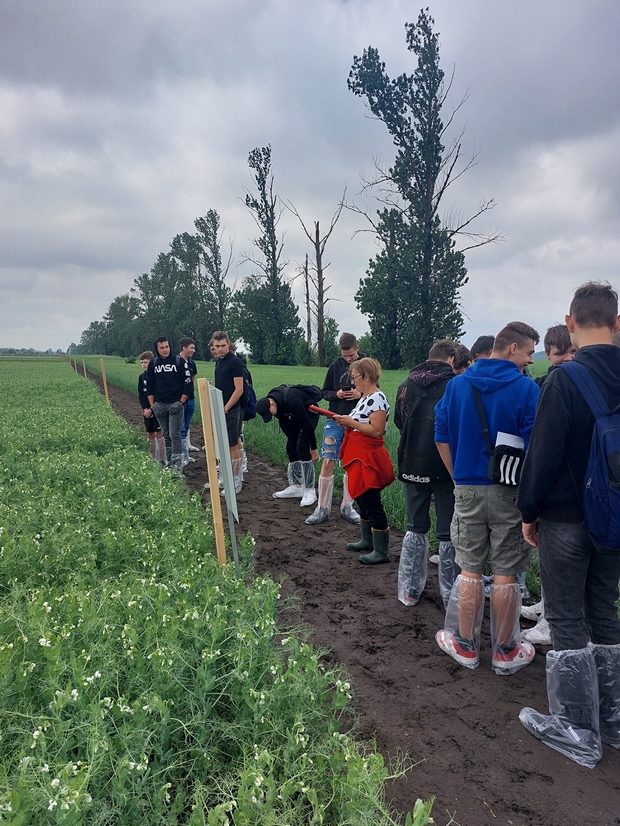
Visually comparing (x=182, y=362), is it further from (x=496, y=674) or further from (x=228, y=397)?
(x=496, y=674)

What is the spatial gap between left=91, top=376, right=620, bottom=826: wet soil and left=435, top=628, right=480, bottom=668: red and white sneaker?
47 mm

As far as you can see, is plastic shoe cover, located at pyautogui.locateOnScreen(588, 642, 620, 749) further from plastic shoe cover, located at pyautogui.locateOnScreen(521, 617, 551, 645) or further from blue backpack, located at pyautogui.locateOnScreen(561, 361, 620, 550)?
plastic shoe cover, located at pyautogui.locateOnScreen(521, 617, 551, 645)

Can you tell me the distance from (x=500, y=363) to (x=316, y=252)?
4342 cm

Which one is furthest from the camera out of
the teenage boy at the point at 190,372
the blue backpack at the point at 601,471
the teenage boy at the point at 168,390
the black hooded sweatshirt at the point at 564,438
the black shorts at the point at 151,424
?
the black shorts at the point at 151,424

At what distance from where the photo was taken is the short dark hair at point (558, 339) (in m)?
4.20

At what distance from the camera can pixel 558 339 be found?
13.9 ft

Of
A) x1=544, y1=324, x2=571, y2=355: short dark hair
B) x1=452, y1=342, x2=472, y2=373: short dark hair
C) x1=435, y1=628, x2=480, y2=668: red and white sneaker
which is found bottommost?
x1=435, y1=628, x2=480, y2=668: red and white sneaker

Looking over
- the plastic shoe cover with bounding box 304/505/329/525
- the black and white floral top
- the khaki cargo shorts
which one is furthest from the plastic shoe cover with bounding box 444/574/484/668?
the plastic shoe cover with bounding box 304/505/329/525

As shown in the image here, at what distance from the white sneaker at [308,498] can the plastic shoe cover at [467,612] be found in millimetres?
4003

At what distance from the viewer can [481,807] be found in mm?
2576

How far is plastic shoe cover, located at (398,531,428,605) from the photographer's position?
4582mm

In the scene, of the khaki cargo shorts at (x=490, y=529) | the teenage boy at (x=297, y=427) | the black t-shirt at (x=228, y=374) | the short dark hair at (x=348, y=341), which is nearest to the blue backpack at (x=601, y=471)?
the khaki cargo shorts at (x=490, y=529)

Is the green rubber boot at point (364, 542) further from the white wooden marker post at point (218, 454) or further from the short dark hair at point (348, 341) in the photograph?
the short dark hair at point (348, 341)

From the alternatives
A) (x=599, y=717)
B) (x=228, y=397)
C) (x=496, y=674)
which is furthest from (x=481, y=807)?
(x=228, y=397)
